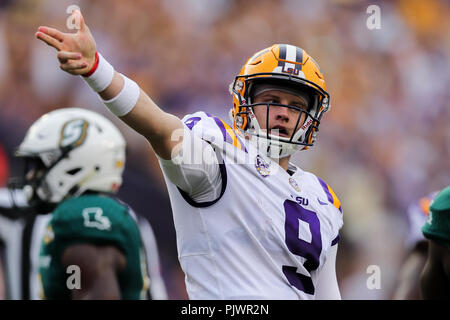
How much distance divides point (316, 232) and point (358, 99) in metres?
4.79

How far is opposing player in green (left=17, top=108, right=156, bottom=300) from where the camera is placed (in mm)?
3072

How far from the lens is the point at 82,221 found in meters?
3.12

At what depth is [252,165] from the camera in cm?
253

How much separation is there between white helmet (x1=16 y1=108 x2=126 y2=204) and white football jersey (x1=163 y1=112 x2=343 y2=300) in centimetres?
137

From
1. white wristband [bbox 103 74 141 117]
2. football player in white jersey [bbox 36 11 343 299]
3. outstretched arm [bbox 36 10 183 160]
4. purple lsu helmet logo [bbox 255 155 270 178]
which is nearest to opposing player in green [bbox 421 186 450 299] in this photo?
football player in white jersey [bbox 36 11 343 299]

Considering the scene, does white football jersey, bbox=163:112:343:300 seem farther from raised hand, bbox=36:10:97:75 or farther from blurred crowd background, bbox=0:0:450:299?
blurred crowd background, bbox=0:0:450:299

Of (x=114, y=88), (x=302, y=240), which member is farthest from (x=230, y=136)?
(x=114, y=88)

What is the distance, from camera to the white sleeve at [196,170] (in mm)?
2242

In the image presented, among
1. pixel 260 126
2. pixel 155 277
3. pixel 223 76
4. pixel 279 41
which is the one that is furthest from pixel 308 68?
pixel 279 41

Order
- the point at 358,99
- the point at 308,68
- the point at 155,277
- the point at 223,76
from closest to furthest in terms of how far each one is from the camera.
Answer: the point at 308,68 < the point at 155,277 < the point at 223,76 < the point at 358,99

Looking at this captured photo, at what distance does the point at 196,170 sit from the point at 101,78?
0.44m

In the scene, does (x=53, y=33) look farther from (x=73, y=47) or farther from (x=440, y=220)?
(x=440, y=220)

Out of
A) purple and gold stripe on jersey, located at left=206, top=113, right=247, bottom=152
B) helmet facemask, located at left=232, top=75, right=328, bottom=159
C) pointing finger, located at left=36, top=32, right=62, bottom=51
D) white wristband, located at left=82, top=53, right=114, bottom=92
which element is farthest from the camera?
helmet facemask, located at left=232, top=75, right=328, bottom=159
